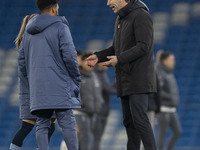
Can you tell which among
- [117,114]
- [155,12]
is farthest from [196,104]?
[155,12]

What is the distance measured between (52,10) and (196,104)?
359 inches

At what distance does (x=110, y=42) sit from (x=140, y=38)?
10042 mm

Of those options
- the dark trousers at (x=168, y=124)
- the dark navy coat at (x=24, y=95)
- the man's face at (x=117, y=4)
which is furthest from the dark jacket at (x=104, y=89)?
the man's face at (x=117, y=4)

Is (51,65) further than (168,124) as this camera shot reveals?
No

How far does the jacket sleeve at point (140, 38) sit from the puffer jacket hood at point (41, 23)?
0.71 meters

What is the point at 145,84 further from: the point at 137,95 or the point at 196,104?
the point at 196,104

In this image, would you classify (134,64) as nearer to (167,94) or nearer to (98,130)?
(167,94)

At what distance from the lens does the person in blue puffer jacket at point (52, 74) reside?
5328mm

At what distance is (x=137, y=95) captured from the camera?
5387 mm

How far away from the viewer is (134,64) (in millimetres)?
5426

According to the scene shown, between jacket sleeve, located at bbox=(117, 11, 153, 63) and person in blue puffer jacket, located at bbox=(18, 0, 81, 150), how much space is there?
0.51 m

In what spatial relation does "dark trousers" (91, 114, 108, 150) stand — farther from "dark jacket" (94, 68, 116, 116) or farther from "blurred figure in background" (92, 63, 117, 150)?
"dark jacket" (94, 68, 116, 116)

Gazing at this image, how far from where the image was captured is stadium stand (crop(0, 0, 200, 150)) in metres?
13.4

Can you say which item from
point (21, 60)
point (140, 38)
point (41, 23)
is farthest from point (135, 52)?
point (21, 60)
